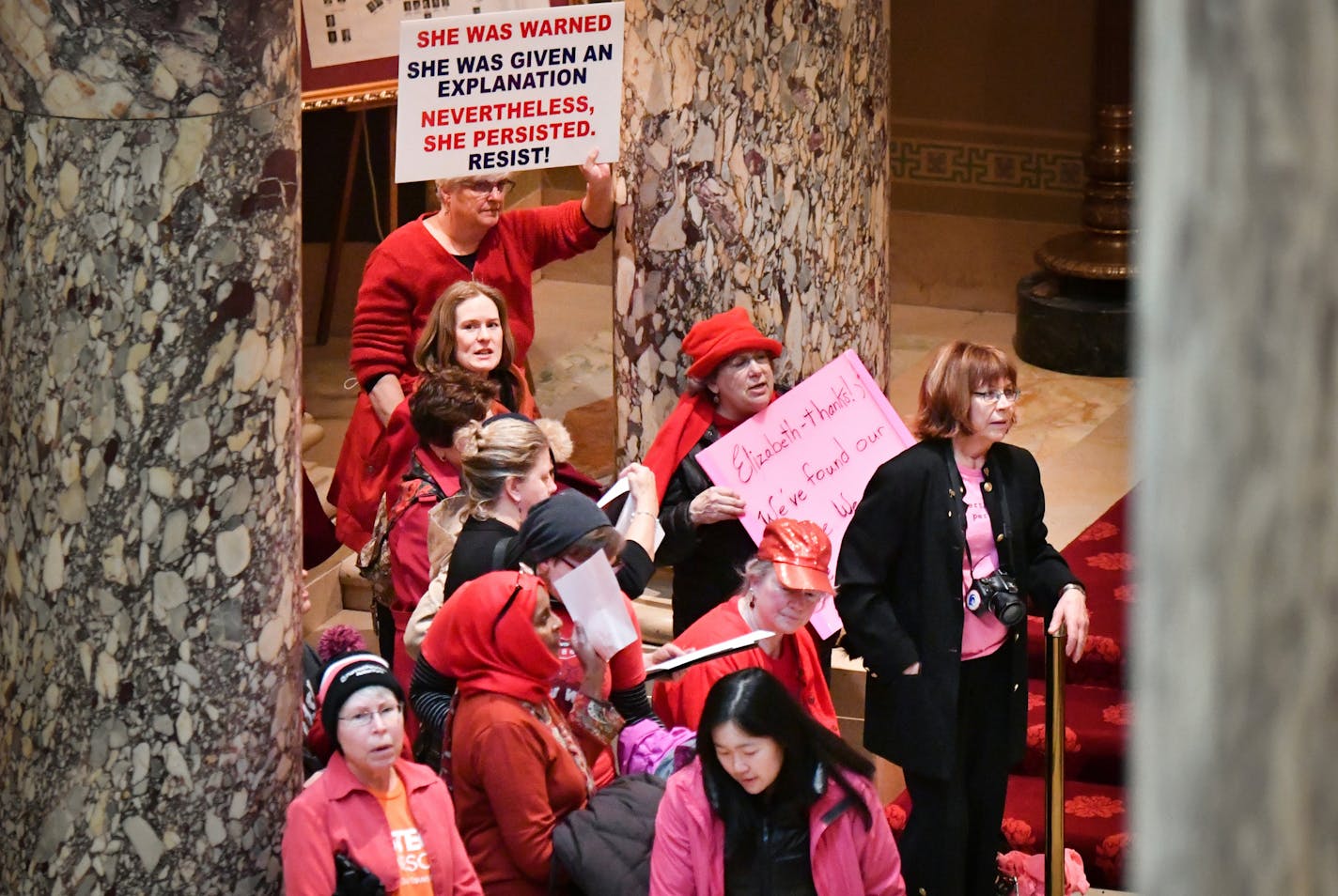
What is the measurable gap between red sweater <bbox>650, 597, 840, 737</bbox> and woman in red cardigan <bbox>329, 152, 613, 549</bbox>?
1243 mm

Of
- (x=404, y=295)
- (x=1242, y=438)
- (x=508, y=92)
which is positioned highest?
(x=508, y=92)

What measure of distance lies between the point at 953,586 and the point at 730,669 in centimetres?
56

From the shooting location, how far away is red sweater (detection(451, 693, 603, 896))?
3941 mm

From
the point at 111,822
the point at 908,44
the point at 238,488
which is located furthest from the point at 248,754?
the point at 908,44

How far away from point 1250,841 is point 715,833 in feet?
10.7

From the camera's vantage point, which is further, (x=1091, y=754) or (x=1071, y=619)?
(x=1091, y=754)

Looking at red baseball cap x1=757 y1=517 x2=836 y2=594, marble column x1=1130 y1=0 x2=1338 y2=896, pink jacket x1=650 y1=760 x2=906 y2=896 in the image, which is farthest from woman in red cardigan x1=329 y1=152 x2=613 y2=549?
marble column x1=1130 y1=0 x2=1338 y2=896

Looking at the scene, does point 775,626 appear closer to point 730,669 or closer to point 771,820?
point 730,669

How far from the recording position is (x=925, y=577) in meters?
4.48

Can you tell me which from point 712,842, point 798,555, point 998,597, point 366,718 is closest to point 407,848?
point 366,718

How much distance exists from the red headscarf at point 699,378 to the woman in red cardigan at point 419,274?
1.84ft

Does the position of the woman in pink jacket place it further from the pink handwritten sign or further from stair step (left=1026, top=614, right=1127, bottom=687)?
stair step (left=1026, top=614, right=1127, bottom=687)

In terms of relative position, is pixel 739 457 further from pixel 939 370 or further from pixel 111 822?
pixel 111 822

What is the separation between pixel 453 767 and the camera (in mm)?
4059
